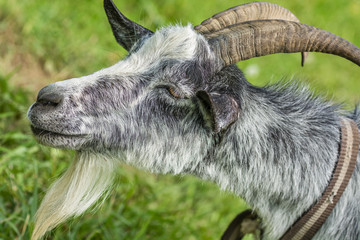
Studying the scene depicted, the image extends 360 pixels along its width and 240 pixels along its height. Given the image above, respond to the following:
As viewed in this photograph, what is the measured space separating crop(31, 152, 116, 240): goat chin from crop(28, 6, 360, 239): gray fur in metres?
0.18

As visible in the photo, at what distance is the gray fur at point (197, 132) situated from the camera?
2885mm

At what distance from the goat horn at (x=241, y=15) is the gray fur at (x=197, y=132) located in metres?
0.15

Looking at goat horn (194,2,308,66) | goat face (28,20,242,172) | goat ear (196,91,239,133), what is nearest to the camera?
goat ear (196,91,239,133)

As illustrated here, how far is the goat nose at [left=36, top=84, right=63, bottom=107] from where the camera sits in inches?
109

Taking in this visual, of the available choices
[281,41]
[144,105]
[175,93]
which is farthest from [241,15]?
[144,105]

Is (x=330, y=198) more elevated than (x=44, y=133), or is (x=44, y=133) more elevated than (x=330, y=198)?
(x=44, y=133)

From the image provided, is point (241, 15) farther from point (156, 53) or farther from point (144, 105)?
point (144, 105)

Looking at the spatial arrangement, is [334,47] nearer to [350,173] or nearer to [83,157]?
[350,173]

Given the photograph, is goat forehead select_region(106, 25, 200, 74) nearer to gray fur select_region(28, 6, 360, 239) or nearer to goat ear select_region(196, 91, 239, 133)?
gray fur select_region(28, 6, 360, 239)

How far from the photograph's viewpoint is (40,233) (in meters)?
3.22

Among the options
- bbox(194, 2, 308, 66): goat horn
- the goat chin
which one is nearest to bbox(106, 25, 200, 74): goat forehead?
bbox(194, 2, 308, 66): goat horn

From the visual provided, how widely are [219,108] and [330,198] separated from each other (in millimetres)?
877

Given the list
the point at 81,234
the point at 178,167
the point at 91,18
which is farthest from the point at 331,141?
the point at 91,18

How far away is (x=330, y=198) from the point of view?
3.01m
